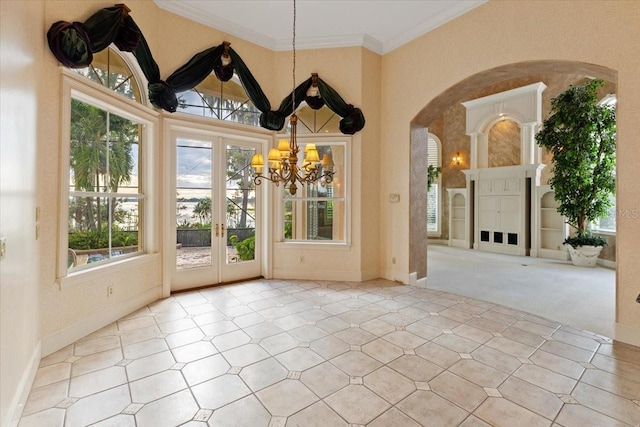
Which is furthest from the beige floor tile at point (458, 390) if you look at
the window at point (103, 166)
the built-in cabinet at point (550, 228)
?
the built-in cabinet at point (550, 228)

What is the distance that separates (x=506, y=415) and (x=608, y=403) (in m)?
0.77

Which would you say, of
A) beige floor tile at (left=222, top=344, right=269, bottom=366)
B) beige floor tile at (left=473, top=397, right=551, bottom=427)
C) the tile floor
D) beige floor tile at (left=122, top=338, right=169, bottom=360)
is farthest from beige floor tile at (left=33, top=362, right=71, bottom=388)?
beige floor tile at (left=473, top=397, right=551, bottom=427)

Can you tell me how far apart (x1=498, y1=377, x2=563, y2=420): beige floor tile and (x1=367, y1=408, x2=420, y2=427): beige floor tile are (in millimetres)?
759

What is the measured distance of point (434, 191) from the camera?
11.0 metres

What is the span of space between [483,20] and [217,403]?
5.02 meters

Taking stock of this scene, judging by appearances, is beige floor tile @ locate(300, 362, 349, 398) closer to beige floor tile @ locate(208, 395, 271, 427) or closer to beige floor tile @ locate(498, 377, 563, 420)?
beige floor tile @ locate(208, 395, 271, 427)

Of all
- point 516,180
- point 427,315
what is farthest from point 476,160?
point 427,315

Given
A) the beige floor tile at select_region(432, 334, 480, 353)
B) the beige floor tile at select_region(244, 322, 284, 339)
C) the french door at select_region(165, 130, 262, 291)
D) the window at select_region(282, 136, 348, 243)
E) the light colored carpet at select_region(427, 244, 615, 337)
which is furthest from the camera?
the window at select_region(282, 136, 348, 243)

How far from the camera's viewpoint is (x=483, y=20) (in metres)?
3.85

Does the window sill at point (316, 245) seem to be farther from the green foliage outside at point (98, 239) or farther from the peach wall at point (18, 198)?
the peach wall at point (18, 198)

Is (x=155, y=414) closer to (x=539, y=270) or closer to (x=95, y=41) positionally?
(x=95, y=41)

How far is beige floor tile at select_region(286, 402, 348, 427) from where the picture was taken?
1.80 meters

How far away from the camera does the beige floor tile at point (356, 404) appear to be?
73.8 inches

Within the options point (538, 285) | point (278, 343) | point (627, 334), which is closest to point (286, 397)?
point (278, 343)
